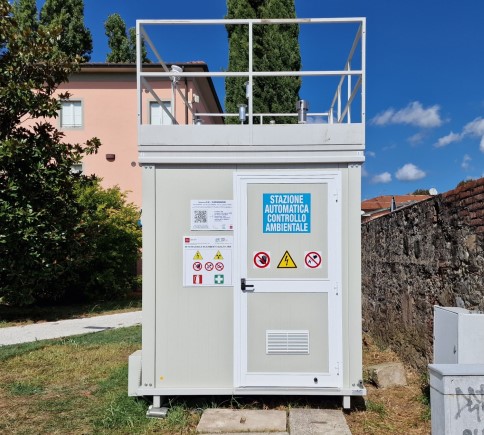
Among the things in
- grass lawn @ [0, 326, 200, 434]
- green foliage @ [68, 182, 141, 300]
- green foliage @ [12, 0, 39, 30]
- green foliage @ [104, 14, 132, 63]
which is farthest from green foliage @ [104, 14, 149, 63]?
Answer: grass lawn @ [0, 326, 200, 434]

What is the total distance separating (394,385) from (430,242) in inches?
64.8

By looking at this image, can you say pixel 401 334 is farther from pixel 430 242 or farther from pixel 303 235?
pixel 303 235

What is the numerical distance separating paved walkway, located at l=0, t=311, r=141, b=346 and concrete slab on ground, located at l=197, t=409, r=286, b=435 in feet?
18.1

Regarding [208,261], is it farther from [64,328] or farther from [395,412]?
[64,328]

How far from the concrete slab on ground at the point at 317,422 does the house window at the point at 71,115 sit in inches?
586

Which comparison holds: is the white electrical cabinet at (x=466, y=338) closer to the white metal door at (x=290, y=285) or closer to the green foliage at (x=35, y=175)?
the white metal door at (x=290, y=285)

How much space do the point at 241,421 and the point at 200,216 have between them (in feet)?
6.29

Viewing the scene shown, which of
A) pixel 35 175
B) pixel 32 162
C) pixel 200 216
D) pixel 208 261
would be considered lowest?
pixel 208 261

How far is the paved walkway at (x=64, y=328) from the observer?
919cm

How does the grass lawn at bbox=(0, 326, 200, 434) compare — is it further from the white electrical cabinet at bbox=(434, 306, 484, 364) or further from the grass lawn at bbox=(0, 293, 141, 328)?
the grass lawn at bbox=(0, 293, 141, 328)

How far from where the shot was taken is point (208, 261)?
462cm

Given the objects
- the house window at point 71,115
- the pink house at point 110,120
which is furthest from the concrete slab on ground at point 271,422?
the house window at point 71,115

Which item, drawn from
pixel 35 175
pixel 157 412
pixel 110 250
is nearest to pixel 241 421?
pixel 157 412

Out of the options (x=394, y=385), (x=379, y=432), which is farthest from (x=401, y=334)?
(x=379, y=432)
